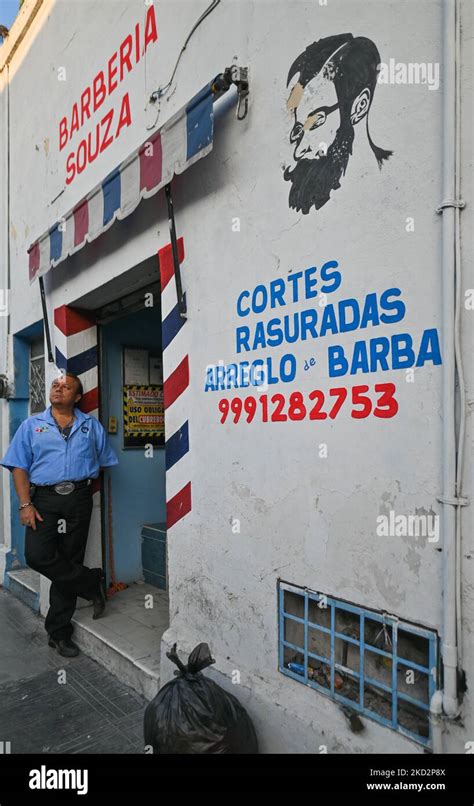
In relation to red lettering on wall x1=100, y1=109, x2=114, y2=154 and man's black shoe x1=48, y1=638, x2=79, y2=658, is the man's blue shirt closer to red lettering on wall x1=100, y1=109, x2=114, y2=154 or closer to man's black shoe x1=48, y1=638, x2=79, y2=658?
man's black shoe x1=48, y1=638, x2=79, y2=658

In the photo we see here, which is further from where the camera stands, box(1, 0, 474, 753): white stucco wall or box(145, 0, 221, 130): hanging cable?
box(145, 0, 221, 130): hanging cable

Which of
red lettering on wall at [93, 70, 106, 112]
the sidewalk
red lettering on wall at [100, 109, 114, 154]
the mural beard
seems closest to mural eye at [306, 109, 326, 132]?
the mural beard

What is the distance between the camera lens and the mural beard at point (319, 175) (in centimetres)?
209

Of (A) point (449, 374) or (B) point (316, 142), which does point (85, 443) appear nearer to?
(B) point (316, 142)

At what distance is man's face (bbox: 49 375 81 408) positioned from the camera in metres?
4.00

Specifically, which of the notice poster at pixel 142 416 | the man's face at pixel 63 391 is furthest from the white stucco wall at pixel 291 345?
the notice poster at pixel 142 416

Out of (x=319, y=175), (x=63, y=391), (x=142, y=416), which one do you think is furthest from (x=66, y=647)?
(x=319, y=175)

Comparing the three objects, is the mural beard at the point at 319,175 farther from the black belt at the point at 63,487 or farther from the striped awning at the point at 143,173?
the black belt at the point at 63,487

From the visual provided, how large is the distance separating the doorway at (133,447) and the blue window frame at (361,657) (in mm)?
2494

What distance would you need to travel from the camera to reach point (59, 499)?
3.90m

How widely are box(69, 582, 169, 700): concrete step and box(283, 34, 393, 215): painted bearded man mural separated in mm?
2719

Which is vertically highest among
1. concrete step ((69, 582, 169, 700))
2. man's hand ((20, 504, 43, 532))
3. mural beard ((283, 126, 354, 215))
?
mural beard ((283, 126, 354, 215))

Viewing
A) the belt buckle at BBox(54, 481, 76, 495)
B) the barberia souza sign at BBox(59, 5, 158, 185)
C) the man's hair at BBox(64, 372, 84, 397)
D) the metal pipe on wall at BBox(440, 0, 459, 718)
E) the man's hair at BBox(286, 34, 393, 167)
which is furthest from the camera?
the man's hair at BBox(64, 372, 84, 397)
